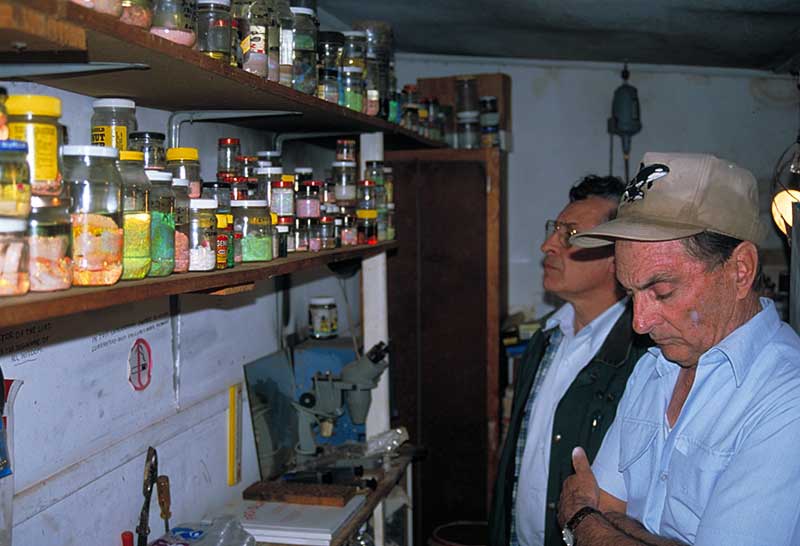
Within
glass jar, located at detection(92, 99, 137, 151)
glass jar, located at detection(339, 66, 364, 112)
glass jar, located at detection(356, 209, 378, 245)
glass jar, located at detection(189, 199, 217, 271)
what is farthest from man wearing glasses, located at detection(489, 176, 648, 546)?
glass jar, located at detection(92, 99, 137, 151)

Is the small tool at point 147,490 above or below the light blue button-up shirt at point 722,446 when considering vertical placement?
below

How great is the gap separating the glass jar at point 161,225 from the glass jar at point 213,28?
26cm

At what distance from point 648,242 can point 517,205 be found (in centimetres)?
304

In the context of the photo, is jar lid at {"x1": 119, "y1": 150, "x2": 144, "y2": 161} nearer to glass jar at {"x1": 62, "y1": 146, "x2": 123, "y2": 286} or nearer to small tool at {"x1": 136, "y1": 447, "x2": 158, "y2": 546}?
glass jar at {"x1": 62, "y1": 146, "x2": 123, "y2": 286}

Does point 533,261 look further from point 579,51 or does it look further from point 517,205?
point 579,51

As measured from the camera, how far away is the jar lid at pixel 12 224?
1023 mm

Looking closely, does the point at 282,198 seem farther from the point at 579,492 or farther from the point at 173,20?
the point at 579,492

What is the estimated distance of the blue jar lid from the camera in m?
1.01

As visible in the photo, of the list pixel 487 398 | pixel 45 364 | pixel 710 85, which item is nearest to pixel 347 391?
pixel 487 398

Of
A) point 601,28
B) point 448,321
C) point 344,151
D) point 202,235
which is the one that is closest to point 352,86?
point 344,151

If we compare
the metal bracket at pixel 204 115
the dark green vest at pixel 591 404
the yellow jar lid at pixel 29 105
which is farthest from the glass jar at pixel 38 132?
the dark green vest at pixel 591 404

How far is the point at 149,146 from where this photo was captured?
1590 millimetres

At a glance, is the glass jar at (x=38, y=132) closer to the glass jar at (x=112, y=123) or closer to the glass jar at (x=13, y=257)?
the glass jar at (x=13, y=257)

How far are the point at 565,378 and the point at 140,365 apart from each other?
124 centimetres
